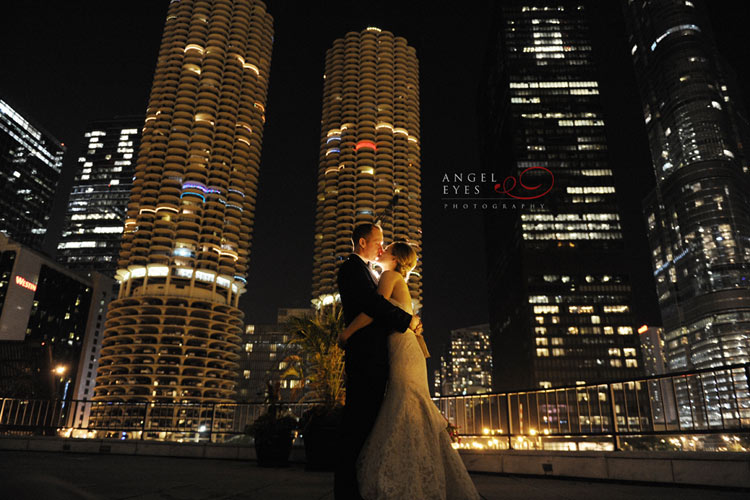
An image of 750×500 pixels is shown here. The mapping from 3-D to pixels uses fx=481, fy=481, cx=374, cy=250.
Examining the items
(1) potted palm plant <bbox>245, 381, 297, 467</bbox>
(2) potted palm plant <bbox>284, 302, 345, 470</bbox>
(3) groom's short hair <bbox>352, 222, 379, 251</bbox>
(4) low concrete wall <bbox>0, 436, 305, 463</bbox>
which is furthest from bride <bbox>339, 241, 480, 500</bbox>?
(4) low concrete wall <bbox>0, 436, 305, 463</bbox>

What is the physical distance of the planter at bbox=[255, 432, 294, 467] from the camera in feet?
32.0

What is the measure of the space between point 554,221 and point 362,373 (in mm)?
143789

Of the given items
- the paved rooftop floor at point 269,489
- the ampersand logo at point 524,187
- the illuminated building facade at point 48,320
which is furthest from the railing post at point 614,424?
the ampersand logo at point 524,187

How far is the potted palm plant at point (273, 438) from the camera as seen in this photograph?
9.77m

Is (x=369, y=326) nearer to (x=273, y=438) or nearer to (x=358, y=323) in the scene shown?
(x=358, y=323)

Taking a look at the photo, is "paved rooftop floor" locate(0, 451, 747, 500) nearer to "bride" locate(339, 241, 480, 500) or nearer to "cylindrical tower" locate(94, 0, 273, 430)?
"bride" locate(339, 241, 480, 500)

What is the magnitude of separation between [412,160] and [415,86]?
26.4 m

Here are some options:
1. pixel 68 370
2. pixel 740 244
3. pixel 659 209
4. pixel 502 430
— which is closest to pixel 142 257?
pixel 68 370

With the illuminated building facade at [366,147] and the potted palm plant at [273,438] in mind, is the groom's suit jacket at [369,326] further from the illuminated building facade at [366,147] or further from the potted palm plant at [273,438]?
the illuminated building facade at [366,147]

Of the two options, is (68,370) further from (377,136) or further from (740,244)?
(740,244)

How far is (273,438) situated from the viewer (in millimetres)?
9820

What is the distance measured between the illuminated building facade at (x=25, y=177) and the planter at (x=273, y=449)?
177m

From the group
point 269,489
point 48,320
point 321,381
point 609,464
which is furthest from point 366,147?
point 269,489

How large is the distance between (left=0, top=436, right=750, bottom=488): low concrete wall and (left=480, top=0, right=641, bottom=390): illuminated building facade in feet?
394
